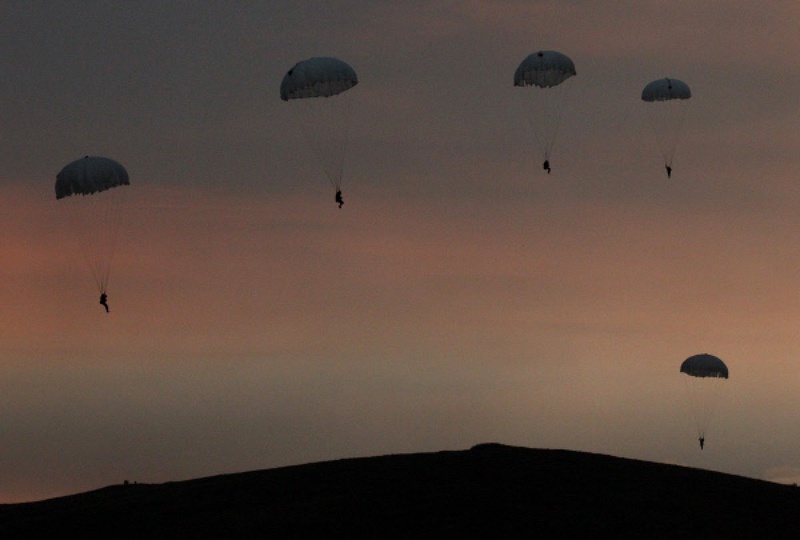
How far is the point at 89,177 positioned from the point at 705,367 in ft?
135

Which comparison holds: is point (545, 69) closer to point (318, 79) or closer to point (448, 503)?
point (318, 79)

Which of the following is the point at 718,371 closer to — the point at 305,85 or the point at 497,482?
the point at 497,482

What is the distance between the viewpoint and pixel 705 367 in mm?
75000

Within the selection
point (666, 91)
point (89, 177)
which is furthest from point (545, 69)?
point (89, 177)

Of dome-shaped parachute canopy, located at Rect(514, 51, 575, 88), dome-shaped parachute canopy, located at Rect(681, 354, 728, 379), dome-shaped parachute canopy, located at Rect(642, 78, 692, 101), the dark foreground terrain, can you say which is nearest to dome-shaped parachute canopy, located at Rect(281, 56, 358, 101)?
dome-shaped parachute canopy, located at Rect(514, 51, 575, 88)

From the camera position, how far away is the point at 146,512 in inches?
2221

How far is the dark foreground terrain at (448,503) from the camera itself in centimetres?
5003

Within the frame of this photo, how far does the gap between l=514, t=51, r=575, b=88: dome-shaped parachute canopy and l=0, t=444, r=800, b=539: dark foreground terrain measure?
73.6ft

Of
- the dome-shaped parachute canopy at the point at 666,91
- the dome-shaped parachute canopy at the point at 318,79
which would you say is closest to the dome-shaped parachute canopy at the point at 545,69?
the dome-shaped parachute canopy at the point at 666,91

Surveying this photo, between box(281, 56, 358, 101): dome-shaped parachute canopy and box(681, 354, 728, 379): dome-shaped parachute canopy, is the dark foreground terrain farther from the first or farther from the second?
box(281, 56, 358, 101): dome-shaped parachute canopy

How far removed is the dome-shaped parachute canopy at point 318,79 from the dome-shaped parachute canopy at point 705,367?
30.1 metres

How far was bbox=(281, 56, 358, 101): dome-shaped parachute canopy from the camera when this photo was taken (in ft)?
204

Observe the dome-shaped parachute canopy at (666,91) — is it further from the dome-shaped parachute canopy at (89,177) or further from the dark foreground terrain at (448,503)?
the dome-shaped parachute canopy at (89,177)

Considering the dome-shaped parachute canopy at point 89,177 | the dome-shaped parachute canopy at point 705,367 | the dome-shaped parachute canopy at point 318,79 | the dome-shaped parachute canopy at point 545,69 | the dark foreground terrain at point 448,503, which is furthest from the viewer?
the dome-shaped parachute canopy at point 705,367
